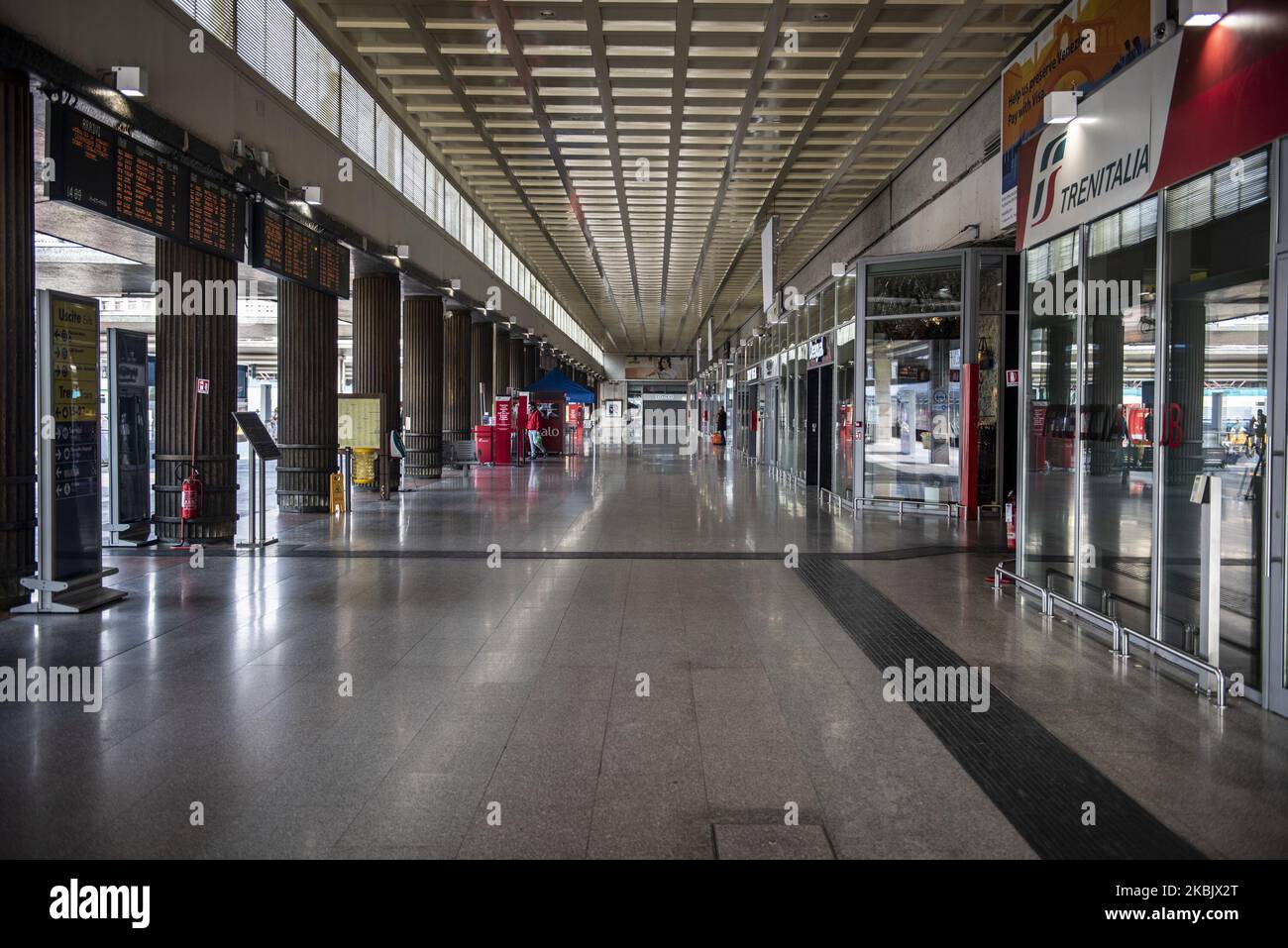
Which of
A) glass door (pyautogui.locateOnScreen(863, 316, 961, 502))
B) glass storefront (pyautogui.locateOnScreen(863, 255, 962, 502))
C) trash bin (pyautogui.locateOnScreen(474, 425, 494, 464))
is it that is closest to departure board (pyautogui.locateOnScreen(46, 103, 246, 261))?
glass storefront (pyautogui.locateOnScreen(863, 255, 962, 502))

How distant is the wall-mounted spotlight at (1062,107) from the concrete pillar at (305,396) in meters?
9.16

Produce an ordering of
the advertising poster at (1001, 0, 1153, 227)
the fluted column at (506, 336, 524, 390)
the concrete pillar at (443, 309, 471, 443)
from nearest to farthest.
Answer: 1. the advertising poster at (1001, 0, 1153, 227)
2. the concrete pillar at (443, 309, 471, 443)
3. the fluted column at (506, 336, 524, 390)

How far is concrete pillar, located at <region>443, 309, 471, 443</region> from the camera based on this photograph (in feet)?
78.3

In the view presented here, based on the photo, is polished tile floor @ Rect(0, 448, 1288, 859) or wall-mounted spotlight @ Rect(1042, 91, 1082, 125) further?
wall-mounted spotlight @ Rect(1042, 91, 1082, 125)

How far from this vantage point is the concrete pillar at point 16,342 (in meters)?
6.39

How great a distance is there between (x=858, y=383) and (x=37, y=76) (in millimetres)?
10843

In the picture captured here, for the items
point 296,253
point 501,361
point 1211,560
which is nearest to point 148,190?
point 296,253

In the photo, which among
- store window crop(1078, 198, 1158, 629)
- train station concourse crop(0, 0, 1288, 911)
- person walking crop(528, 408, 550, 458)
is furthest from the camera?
person walking crop(528, 408, 550, 458)

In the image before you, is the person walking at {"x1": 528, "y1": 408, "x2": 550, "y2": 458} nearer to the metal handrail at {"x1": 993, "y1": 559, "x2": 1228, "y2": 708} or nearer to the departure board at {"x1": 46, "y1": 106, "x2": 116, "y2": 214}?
the departure board at {"x1": 46, "y1": 106, "x2": 116, "y2": 214}

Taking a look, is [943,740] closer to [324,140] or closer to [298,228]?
[298,228]

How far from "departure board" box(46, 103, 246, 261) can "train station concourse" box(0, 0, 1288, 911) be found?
0.12ft

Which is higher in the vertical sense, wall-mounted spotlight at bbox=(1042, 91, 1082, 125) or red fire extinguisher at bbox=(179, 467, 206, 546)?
wall-mounted spotlight at bbox=(1042, 91, 1082, 125)

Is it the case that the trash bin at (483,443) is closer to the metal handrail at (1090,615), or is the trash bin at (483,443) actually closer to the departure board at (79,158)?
the departure board at (79,158)
